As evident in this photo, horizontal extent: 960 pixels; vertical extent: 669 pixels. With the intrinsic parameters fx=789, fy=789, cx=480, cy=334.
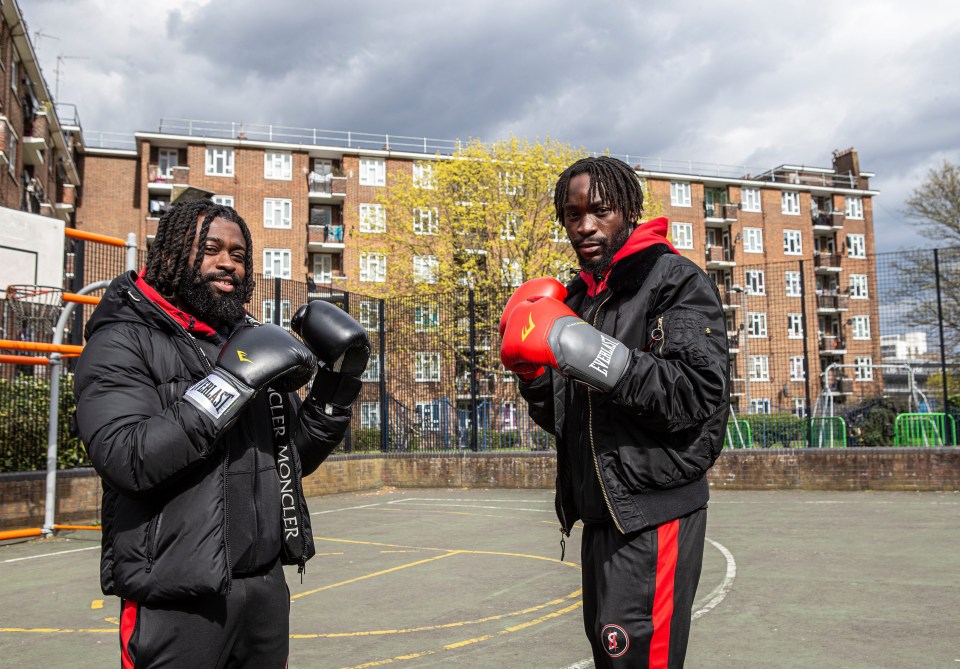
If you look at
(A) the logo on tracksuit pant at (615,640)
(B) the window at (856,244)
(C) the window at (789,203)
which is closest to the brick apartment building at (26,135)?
(A) the logo on tracksuit pant at (615,640)

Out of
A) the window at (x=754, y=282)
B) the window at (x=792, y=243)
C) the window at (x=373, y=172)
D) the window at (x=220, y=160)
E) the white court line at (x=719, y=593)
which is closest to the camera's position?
the white court line at (x=719, y=593)

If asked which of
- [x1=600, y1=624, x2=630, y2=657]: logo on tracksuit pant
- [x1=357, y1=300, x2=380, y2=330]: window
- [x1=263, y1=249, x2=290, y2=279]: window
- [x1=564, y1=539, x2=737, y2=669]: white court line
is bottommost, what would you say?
[x1=564, y1=539, x2=737, y2=669]: white court line

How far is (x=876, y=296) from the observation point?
1420 centimetres

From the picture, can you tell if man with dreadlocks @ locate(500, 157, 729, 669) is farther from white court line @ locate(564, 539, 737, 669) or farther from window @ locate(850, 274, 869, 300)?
window @ locate(850, 274, 869, 300)

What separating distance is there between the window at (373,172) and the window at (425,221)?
15363mm

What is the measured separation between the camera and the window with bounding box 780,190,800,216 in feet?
169

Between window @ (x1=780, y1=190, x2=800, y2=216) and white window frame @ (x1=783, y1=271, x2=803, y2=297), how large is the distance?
38363 millimetres

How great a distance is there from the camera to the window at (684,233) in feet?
158

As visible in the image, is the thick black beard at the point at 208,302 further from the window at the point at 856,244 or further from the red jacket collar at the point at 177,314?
the window at the point at 856,244

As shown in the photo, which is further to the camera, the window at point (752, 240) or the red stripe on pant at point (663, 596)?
the window at point (752, 240)

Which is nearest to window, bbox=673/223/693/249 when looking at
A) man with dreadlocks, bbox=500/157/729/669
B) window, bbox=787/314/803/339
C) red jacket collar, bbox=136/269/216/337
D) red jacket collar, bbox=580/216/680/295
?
window, bbox=787/314/803/339

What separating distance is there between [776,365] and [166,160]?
36.2 meters

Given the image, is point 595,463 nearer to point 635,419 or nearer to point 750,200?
point 635,419

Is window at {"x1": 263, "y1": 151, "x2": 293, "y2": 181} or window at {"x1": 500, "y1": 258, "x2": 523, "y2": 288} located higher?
window at {"x1": 263, "y1": 151, "x2": 293, "y2": 181}
